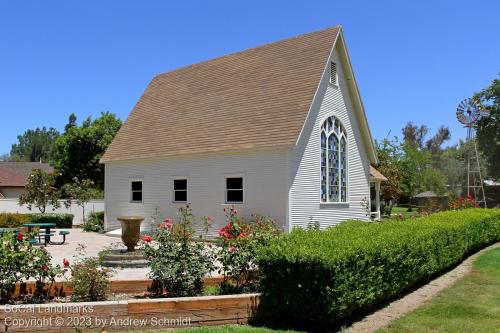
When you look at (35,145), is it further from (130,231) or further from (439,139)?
(130,231)

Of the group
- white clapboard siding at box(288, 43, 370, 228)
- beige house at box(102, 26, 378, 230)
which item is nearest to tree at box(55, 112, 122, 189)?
beige house at box(102, 26, 378, 230)

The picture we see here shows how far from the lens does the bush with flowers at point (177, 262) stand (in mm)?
8172

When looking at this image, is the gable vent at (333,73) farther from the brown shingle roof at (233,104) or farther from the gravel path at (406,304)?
the gravel path at (406,304)

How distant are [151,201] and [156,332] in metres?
17.4

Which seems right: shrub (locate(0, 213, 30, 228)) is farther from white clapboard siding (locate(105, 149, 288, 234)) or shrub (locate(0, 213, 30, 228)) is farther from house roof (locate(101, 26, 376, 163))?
house roof (locate(101, 26, 376, 163))

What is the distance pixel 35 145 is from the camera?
122688 millimetres

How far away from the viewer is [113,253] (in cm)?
1410

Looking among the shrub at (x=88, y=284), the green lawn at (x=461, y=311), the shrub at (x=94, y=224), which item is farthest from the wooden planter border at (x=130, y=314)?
the shrub at (x=94, y=224)

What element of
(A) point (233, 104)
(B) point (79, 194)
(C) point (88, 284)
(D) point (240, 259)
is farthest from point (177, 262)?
(B) point (79, 194)

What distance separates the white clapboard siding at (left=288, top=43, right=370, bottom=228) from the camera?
19.1 meters

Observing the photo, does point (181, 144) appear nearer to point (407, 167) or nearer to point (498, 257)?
point (498, 257)

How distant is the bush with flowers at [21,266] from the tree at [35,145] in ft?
378

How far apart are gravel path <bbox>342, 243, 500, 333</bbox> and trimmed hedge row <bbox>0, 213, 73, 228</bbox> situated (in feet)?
73.1

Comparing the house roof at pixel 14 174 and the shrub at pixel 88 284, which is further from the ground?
the house roof at pixel 14 174
